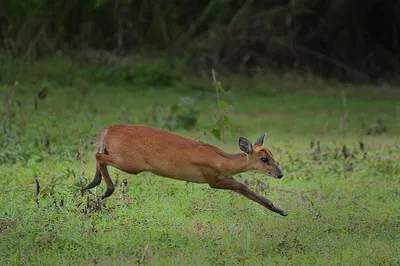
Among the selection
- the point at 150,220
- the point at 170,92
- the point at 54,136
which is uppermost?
the point at 150,220

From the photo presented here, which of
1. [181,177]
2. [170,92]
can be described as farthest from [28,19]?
[181,177]

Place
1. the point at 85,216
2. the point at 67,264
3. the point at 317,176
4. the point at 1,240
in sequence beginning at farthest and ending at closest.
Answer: the point at 317,176
the point at 85,216
the point at 1,240
the point at 67,264

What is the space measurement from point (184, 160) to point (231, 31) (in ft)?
33.0

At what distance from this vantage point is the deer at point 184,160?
7055 mm

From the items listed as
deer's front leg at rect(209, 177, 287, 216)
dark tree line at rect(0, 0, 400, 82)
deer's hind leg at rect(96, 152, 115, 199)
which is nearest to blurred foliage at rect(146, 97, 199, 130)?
deer's hind leg at rect(96, 152, 115, 199)

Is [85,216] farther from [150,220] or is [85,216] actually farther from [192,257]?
[192,257]

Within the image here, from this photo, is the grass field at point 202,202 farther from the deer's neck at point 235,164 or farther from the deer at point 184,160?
the deer's neck at point 235,164

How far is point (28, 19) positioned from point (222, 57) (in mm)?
3394

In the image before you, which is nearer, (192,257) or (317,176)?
(192,257)

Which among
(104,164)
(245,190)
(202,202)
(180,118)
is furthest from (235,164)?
(180,118)

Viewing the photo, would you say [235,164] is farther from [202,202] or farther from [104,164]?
[104,164]

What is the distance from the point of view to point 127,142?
7.19 metres

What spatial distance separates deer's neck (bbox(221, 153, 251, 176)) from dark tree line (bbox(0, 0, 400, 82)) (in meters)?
9.79

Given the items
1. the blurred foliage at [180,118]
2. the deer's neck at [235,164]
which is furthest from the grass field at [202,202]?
the deer's neck at [235,164]
